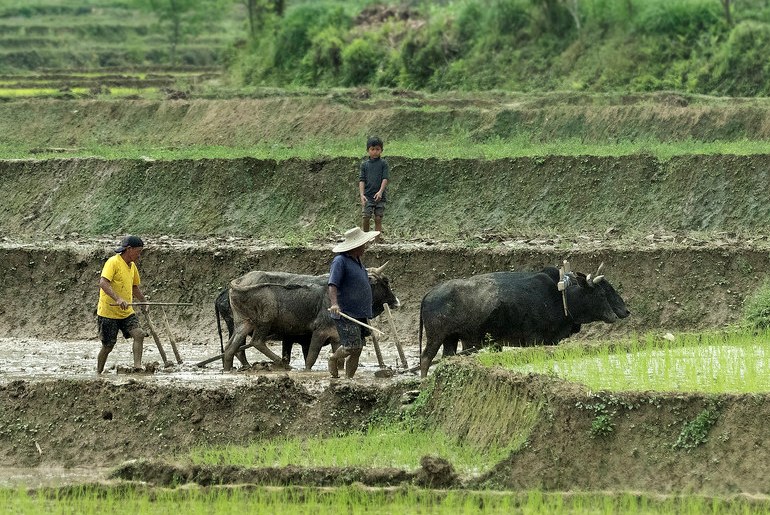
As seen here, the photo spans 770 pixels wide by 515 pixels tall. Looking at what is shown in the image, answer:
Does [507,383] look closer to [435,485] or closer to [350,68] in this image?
[435,485]

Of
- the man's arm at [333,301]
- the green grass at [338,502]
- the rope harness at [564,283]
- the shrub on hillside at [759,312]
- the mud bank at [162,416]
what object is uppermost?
the man's arm at [333,301]

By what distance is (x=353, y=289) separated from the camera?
1552 centimetres

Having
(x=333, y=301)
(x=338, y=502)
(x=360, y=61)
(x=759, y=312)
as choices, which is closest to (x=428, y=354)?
(x=333, y=301)

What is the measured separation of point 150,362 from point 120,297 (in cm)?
191

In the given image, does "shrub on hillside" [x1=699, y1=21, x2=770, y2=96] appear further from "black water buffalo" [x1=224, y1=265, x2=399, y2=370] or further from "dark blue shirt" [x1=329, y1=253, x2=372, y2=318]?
"dark blue shirt" [x1=329, y1=253, x2=372, y2=318]

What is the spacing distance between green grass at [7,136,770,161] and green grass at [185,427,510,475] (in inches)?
535

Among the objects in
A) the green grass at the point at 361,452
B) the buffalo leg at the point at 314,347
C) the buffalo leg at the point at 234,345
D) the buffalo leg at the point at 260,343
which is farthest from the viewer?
the buffalo leg at the point at 260,343

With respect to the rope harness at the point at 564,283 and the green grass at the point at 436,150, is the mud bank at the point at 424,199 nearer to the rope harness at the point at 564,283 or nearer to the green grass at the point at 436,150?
the green grass at the point at 436,150

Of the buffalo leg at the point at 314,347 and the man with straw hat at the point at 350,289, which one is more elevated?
the man with straw hat at the point at 350,289

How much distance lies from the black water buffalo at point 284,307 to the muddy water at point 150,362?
389mm

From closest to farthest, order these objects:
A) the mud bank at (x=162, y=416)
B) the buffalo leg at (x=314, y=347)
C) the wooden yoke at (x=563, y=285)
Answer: the mud bank at (x=162, y=416) → the wooden yoke at (x=563, y=285) → the buffalo leg at (x=314, y=347)

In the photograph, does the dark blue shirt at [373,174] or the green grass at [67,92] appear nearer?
the dark blue shirt at [373,174]

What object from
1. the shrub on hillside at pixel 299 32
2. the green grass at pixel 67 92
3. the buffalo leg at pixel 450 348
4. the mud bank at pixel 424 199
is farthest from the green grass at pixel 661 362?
the shrub on hillside at pixel 299 32

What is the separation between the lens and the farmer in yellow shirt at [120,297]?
16.7 meters
